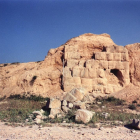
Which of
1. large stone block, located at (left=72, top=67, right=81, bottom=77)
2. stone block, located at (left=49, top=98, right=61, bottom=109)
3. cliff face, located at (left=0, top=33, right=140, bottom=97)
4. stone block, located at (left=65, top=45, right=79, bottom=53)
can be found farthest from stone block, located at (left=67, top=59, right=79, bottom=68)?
stone block, located at (left=49, top=98, right=61, bottom=109)

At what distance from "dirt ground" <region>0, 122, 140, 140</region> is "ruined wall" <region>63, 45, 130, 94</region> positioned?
24.4 feet

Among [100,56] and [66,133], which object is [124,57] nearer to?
[100,56]

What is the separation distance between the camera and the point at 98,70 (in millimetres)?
15117

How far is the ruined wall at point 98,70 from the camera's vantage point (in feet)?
48.2

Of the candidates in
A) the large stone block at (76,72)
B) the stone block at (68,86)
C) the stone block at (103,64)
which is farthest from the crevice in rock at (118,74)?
the stone block at (68,86)

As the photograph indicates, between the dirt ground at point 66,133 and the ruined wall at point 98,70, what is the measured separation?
7.44m

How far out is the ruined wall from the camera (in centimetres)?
1470

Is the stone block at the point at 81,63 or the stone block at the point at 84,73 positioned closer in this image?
the stone block at the point at 84,73

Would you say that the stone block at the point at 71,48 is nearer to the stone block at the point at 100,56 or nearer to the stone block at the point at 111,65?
the stone block at the point at 100,56

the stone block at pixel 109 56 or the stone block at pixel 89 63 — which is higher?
the stone block at pixel 109 56

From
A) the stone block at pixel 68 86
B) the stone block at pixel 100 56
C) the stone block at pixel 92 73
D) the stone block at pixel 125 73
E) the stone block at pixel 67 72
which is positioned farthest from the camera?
the stone block at pixel 100 56

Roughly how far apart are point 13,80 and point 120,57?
10068 mm

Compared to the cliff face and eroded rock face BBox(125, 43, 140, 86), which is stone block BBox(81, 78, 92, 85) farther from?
eroded rock face BBox(125, 43, 140, 86)

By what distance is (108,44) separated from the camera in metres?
17.0
